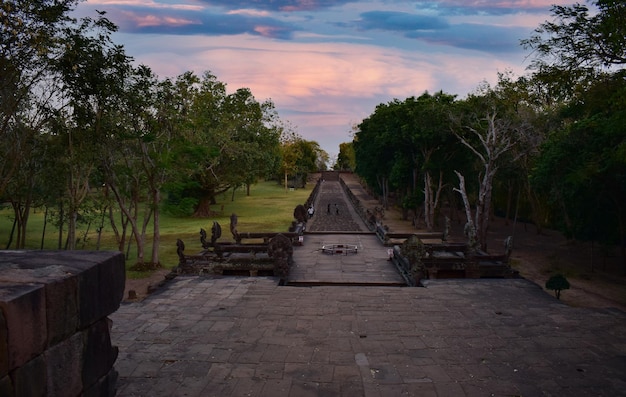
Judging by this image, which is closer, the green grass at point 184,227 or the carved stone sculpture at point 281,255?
the carved stone sculpture at point 281,255

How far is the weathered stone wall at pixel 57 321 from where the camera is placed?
340cm

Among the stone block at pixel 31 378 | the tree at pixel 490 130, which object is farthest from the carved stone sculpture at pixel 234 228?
the stone block at pixel 31 378

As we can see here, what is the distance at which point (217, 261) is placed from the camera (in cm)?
1759

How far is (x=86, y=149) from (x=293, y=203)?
38.3 metres

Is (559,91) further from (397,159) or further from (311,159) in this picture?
(311,159)

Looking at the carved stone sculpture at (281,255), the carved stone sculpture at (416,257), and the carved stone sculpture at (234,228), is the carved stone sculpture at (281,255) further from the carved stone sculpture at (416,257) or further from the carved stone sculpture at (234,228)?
the carved stone sculpture at (234,228)

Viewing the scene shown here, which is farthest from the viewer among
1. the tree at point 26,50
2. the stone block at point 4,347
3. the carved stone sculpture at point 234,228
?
the carved stone sculpture at point 234,228

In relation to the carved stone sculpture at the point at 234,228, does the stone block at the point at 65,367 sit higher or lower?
higher

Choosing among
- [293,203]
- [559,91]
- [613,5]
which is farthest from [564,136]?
[293,203]

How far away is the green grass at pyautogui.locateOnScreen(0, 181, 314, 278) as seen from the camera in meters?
28.6

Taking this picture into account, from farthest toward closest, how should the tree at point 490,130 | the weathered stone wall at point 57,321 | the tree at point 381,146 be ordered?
the tree at point 381,146
the tree at point 490,130
the weathered stone wall at point 57,321

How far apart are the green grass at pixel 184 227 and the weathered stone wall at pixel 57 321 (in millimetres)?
17672

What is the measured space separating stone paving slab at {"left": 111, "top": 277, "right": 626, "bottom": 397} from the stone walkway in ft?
0.07

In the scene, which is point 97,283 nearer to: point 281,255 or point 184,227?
point 281,255
